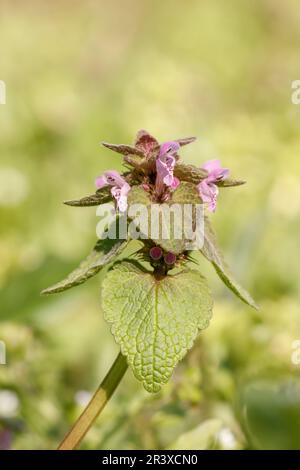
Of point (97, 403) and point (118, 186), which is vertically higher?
point (118, 186)

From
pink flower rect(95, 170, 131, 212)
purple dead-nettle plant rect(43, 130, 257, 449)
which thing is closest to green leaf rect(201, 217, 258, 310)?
purple dead-nettle plant rect(43, 130, 257, 449)

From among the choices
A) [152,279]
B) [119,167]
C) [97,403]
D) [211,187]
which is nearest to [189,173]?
[211,187]

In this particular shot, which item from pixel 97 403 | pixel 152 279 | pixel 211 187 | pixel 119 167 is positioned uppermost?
pixel 211 187

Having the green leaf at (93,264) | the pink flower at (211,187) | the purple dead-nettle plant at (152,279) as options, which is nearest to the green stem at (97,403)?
the purple dead-nettle plant at (152,279)

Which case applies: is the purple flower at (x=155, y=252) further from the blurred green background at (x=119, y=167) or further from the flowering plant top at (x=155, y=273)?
the blurred green background at (x=119, y=167)

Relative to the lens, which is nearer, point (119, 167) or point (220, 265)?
point (220, 265)

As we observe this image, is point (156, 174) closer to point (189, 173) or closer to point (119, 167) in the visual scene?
point (189, 173)

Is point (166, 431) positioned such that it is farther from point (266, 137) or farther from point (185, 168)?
point (266, 137)
